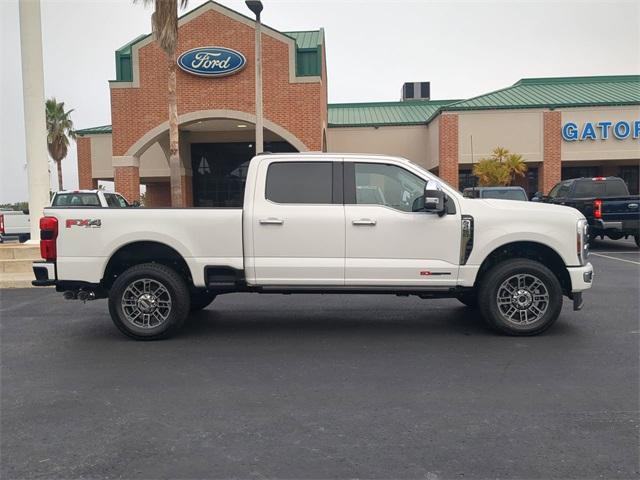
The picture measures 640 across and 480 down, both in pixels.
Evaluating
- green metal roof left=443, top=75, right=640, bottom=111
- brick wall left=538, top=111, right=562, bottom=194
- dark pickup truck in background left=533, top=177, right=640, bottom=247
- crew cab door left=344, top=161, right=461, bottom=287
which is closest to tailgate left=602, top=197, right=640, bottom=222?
dark pickup truck in background left=533, top=177, right=640, bottom=247

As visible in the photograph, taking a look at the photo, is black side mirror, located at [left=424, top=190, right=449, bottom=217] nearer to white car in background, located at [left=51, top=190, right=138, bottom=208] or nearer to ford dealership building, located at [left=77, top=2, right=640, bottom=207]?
white car in background, located at [left=51, top=190, right=138, bottom=208]

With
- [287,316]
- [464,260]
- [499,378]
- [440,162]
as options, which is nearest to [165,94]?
[440,162]

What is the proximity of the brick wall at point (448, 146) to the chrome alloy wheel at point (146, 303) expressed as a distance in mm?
24521

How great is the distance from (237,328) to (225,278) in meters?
0.94

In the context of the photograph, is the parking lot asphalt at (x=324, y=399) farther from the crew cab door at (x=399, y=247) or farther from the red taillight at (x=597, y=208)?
the red taillight at (x=597, y=208)

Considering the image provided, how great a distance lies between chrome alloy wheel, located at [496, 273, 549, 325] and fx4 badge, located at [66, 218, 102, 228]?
4.70 meters

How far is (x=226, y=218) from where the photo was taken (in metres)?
6.60

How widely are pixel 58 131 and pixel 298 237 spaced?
46203 mm

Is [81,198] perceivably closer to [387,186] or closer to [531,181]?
[387,186]

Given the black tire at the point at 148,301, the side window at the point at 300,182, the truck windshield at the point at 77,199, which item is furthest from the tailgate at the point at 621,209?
the truck windshield at the point at 77,199

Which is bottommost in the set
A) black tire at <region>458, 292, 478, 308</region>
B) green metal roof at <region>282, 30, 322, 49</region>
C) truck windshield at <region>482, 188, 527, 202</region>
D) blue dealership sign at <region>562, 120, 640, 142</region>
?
black tire at <region>458, 292, 478, 308</region>

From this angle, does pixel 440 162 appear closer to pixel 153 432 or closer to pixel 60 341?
pixel 60 341

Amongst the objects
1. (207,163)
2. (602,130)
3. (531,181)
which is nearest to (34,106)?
(207,163)

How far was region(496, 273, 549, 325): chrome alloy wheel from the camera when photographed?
660 centimetres
